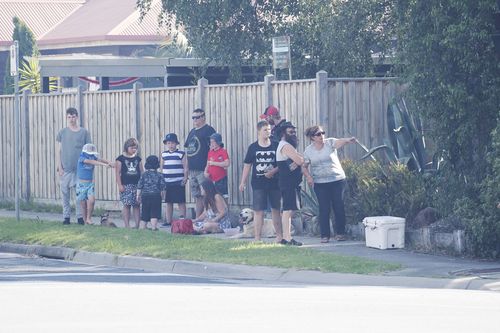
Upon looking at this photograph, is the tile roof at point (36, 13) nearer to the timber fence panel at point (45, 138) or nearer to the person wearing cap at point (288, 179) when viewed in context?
the timber fence panel at point (45, 138)

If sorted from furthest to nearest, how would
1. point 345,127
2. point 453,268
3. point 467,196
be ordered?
point 345,127 → point 467,196 → point 453,268

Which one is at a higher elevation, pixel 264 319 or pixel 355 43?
pixel 355 43

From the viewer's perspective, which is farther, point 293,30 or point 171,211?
point 293,30

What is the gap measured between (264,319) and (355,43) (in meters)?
13.3

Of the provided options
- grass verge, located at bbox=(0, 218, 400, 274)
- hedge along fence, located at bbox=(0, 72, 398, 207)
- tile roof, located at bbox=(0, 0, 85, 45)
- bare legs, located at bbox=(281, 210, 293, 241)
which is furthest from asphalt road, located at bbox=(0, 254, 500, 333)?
tile roof, located at bbox=(0, 0, 85, 45)

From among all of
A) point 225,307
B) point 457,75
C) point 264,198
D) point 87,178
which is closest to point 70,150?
point 87,178

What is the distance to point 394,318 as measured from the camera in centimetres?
1073

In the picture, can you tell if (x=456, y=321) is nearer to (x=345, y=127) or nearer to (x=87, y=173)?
(x=345, y=127)

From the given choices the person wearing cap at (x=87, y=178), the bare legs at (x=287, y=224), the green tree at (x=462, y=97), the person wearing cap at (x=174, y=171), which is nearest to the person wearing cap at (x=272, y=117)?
the bare legs at (x=287, y=224)

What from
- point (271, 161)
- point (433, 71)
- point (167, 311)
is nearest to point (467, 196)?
point (433, 71)

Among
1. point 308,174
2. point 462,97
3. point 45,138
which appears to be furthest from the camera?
point 45,138

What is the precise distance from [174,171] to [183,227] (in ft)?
5.43

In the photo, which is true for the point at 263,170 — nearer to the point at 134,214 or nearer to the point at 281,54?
the point at 281,54

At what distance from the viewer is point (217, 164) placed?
19.8m
